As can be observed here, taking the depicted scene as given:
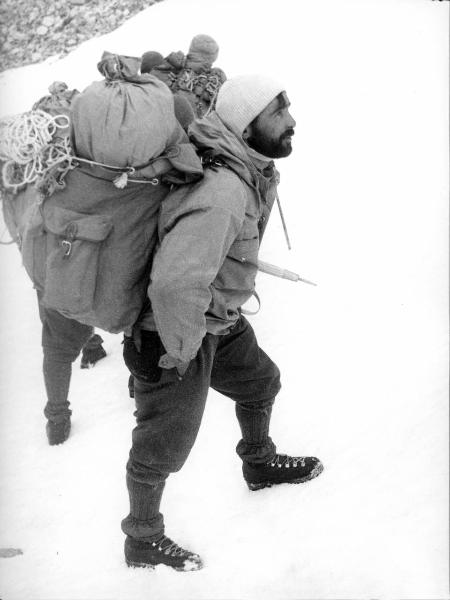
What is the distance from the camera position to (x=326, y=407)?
11.4 feet

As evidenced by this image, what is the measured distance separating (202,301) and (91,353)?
275 cm

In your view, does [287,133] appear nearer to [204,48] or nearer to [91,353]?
[91,353]

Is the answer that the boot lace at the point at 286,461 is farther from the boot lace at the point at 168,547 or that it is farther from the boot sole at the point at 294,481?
the boot lace at the point at 168,547

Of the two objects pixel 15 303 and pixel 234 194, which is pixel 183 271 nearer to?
pixel 234 194

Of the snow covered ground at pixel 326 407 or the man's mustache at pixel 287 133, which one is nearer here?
the man's mustache at pixel 287 133

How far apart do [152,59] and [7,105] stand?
5.81 metres

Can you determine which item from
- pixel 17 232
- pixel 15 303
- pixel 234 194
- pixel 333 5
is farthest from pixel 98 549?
pixel 333 5

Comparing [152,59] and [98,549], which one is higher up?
[152,59]

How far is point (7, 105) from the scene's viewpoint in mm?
9945

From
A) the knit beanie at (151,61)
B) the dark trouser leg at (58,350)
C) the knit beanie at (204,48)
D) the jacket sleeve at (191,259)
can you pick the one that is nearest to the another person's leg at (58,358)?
the dark trouser leg at (58,350)

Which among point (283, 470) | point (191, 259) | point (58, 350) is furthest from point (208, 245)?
point (58, 350)

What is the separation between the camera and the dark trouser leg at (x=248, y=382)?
2705 millimetres

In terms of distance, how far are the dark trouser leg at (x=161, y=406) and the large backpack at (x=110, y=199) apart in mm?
203

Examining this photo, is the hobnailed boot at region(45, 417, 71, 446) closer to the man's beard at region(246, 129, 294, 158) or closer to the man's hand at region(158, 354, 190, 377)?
the man's hand at region(158, 354, 190, 377)
